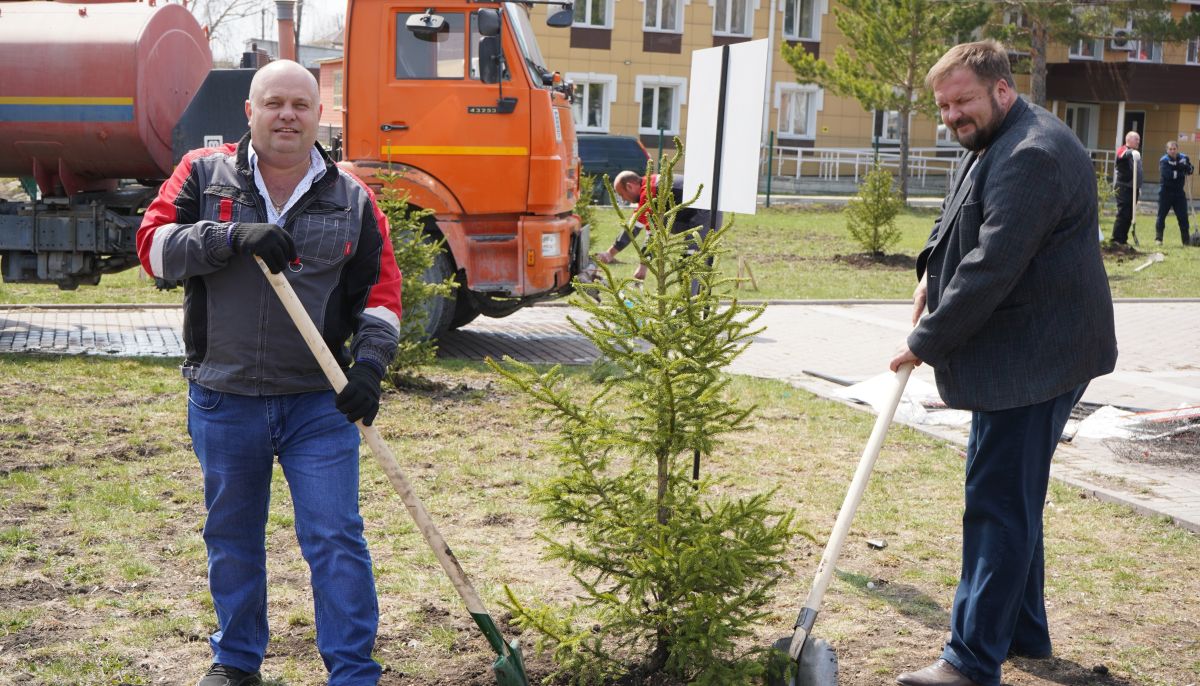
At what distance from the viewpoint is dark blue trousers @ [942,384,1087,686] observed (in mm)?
3842

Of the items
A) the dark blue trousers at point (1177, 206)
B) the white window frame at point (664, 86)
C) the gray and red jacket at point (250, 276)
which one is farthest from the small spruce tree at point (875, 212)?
the white window frame at point (664, 86)

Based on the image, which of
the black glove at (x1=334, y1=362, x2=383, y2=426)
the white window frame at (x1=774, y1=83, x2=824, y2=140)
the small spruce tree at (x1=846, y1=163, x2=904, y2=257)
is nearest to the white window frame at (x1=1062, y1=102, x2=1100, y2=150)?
the white window frame at (x1=774, y1=83, x2=824, y2=140)

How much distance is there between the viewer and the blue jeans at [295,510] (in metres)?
3.49

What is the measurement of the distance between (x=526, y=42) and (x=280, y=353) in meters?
6.98

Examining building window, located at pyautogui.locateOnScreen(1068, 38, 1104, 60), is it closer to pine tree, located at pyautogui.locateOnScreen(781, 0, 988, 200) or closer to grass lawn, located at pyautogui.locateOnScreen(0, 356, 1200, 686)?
pine tree, located at pyautogui.locateOnScreen(781, 0, 988, 200)

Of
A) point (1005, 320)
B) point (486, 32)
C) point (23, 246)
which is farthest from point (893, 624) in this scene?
point (23, 246)

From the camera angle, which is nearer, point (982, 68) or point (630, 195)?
point (982, 68)

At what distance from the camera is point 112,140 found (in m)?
10.1

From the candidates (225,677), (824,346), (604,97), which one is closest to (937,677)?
(225,677)

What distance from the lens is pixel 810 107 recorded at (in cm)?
4144

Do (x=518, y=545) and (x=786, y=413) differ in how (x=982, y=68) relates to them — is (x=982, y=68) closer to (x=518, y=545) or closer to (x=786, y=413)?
(x=518, y=545)

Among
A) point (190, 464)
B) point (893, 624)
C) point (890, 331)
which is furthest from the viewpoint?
point (890, 331)

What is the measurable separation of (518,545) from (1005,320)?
2.46 metres

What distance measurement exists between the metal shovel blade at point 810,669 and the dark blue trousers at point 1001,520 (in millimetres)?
602
